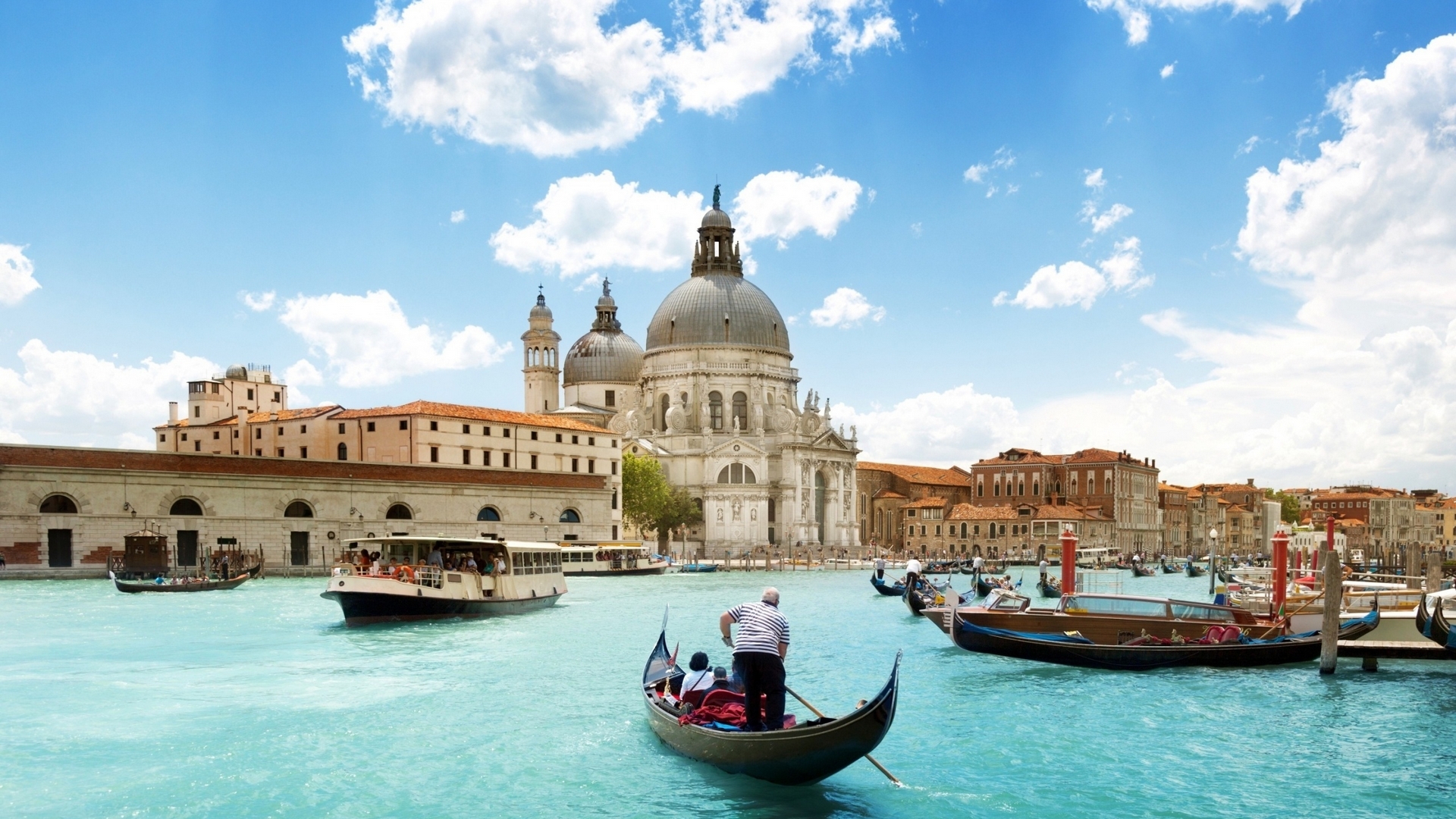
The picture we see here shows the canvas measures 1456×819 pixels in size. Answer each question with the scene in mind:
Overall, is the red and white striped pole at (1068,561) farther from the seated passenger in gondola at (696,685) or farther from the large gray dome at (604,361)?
the large gray dome at (604,361)

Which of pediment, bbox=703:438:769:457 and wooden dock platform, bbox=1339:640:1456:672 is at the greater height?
pediment, bbox=703:438:769:457

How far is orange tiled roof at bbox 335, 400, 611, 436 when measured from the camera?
52.2m

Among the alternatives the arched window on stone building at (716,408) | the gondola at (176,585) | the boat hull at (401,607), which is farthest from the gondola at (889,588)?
the arched window on stone building at (716,408)

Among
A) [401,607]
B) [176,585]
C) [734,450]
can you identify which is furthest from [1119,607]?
[734,450]

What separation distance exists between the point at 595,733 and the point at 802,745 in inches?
171

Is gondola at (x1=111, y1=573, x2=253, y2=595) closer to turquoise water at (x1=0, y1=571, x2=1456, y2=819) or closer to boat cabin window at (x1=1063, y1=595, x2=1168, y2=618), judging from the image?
turquoise water at (x1=0, y1=571, x2=1456, y2=819)

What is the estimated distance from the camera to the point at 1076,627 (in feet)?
68.2

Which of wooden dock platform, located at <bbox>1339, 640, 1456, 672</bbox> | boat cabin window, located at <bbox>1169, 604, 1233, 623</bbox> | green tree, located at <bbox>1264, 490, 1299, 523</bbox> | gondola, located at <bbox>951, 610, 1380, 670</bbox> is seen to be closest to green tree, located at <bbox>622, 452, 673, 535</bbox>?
gondola, located at <bbox>951, 610, 1380, 670</bbox>

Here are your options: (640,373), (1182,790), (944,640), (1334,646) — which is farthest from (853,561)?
(1182,790)

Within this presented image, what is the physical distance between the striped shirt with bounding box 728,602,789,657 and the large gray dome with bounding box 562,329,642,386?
74885mm

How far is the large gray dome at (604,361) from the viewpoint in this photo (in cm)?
8712

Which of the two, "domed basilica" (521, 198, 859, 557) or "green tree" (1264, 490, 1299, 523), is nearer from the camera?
"domed basilica" (521, 198, 859, 557)

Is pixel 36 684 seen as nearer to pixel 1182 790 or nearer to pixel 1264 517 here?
pixel 1182 790

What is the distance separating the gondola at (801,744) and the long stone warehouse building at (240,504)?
110 feet
